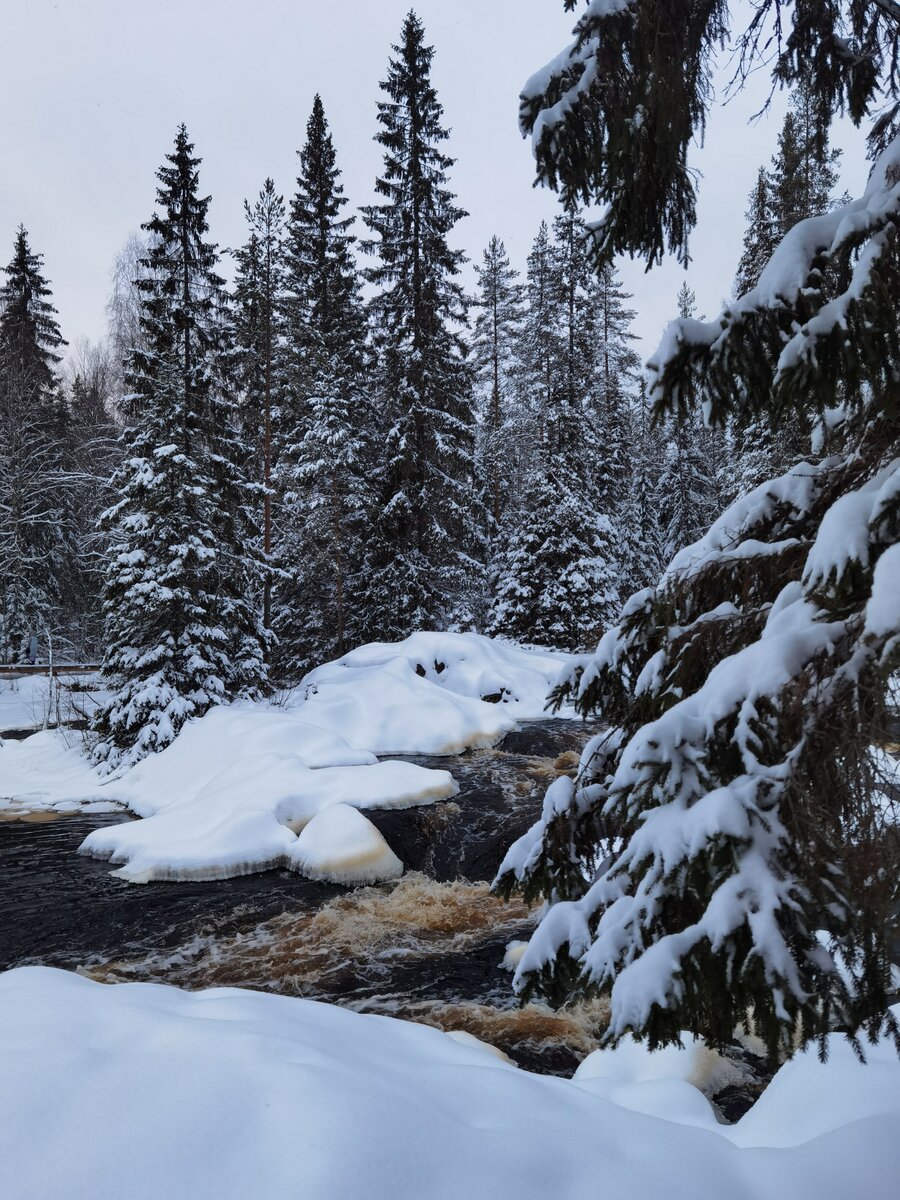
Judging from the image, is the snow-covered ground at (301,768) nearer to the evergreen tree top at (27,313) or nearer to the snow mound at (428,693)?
the snow mound at (428,693)

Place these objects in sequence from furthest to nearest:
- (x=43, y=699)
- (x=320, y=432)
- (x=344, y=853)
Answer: (x=320, y=432)
(x=43, y=699)
(x=344, y=853)

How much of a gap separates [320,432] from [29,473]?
11.9 metres

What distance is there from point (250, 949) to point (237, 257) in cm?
1879

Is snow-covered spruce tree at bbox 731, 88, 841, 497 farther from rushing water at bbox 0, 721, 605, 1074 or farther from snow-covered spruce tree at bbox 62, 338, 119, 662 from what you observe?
snow-covered spruce tree at bbox 62, 338, 119, 662

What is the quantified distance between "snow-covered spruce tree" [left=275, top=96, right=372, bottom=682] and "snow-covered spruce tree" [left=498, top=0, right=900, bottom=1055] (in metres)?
16.6

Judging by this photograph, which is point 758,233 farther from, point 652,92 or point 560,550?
point 652,92

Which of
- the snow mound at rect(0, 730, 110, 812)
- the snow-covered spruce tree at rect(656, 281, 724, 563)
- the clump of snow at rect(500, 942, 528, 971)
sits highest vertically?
the snow-covered spruce tree at rect(656, 281, 724, 563)

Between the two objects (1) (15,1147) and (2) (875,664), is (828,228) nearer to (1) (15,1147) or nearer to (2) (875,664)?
(2) (875,664)

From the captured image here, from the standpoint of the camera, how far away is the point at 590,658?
3.25 metres

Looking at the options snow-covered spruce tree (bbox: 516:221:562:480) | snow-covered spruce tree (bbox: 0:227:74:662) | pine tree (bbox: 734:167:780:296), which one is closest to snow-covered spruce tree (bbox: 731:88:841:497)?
pine tree (bbox: 734:167:780:296)

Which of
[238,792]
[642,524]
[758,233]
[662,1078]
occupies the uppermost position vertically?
[758,233]

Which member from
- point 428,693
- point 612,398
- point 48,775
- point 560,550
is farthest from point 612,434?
point 48,775

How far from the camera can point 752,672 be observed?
77.3 inches

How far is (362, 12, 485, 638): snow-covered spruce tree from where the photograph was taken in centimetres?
2020
